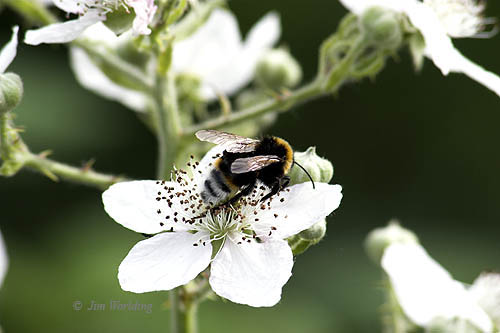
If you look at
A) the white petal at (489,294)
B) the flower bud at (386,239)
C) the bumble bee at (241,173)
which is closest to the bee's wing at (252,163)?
the bumble bee at (241,173)

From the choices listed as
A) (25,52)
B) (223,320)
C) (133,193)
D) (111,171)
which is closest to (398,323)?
(133,193)

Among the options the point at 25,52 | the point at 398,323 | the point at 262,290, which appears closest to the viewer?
the point at 262,290

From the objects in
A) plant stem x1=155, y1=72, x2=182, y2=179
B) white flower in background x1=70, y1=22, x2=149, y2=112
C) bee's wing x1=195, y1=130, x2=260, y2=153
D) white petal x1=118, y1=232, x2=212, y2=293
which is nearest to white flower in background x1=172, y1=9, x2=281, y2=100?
white flower in background x1=70, y1=22, x2=149, y2=112

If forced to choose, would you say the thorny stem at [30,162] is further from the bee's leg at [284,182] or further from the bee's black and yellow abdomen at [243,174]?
the bee's leg at [284,182]

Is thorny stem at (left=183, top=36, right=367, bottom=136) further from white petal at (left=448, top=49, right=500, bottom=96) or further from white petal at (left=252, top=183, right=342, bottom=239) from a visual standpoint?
white petal at (left=252, top=183, right=342, bottom=239)

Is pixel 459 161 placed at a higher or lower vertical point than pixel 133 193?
lower

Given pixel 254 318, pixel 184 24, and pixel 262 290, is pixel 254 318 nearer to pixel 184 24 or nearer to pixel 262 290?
pixel 184 24
